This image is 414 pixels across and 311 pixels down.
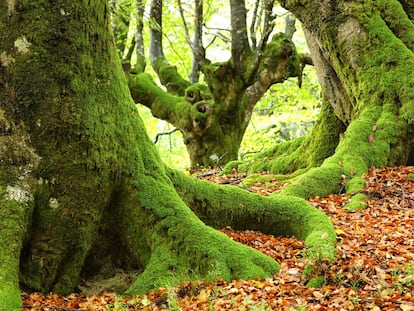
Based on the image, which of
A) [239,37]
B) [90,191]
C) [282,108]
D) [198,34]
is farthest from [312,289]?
[282,108]

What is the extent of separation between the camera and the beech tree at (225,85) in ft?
43.3

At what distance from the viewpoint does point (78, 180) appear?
5172 mm

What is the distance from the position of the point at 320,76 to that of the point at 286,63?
2211 millimetres

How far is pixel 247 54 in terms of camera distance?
1334 cm

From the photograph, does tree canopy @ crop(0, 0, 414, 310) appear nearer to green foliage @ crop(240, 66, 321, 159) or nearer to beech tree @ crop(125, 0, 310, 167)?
beech tree @ crop(125, 0, 310, 167)

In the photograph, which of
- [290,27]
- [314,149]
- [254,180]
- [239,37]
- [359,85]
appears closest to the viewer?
[359,85]

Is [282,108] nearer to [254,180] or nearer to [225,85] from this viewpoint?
[225,85]

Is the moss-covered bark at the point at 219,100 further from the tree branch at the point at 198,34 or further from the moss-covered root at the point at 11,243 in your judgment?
the moss-covered root at the point at 11,243

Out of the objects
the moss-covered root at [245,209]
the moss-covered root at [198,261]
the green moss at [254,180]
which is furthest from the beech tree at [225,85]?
the moss-covered root at [198,261]

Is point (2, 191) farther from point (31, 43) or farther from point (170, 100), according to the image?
point (170, 100)

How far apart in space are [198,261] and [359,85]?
20.5 ft

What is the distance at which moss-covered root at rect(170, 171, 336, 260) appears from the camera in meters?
6.54

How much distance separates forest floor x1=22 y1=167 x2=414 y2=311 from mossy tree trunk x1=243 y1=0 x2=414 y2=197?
6.63ft

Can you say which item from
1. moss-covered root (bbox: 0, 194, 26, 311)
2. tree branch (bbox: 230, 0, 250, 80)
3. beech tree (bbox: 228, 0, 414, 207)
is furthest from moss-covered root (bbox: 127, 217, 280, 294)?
tree branch (bbox: 230, 0, 250, 80)
